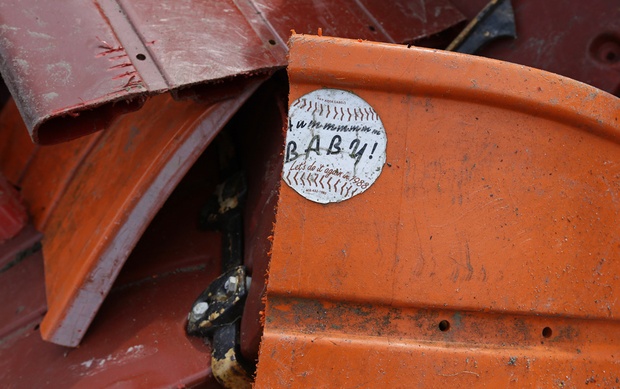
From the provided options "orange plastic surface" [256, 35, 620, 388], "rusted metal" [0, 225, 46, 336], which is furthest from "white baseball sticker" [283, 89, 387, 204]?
"rusted metal" [0, 225, 46, 336]

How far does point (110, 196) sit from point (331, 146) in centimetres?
86

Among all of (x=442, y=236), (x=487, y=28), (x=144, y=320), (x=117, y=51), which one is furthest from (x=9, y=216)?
(x=487, y=28)

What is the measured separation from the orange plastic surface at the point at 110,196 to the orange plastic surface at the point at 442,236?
0.49 meters

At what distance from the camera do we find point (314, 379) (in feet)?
4.80

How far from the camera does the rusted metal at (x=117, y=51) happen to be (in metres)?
1.58

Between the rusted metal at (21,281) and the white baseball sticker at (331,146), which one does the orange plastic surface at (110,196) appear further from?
the white baseball sticker at (331,146)

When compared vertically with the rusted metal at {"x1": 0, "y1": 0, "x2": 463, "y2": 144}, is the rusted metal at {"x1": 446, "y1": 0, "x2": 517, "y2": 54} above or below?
below

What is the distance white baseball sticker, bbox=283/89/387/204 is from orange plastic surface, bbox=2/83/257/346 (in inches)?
16.1

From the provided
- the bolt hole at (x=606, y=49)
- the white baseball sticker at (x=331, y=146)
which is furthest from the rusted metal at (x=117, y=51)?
the bolt hole at (x=606, y=49)

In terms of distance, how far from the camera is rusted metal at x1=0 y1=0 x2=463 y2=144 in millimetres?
1584

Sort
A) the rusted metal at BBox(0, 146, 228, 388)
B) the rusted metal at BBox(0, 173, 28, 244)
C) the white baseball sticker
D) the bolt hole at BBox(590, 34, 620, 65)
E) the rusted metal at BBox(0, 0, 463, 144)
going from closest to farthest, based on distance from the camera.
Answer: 1. the white baseball sticker
2. the rusted metal at BBox(0, 0, 463, 144)
3. the rusted metal at BBox(0, 146, 228, 388)
4. the bolt hole at BBox(590, 34, 620, 65)
5. the rusted metal at BBox(0, 173, 28, 244)

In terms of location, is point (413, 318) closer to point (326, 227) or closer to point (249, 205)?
point (326, 227)

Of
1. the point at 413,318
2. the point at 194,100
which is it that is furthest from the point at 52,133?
the point at 413,318

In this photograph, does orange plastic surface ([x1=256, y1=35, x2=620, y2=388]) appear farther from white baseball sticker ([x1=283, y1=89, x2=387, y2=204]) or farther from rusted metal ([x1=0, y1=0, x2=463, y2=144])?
rusted metal ([x1=0, y1=0, x2=463, y2=144])
